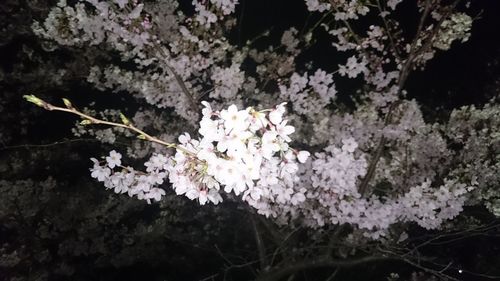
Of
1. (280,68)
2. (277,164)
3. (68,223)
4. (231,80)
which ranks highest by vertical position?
(280,68)

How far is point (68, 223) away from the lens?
1038 cm

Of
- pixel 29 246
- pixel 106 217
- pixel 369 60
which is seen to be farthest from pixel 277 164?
pixel 29 246

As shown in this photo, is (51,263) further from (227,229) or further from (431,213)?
(431,213)

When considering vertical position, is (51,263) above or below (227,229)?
below

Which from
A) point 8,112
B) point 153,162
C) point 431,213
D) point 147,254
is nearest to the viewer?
point 153,162

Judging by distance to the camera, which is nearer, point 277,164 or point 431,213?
point 277,164

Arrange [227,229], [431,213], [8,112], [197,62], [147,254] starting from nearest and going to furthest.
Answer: [431,213], [197,62], [8,112], [147,254], [227,229]

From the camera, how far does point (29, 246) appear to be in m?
10.4

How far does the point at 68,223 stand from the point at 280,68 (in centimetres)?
624

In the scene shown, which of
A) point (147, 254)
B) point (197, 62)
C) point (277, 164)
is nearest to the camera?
point (277, 164)

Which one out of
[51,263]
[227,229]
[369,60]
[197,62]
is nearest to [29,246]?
[51,263]

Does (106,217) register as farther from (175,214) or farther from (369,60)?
(369,60)

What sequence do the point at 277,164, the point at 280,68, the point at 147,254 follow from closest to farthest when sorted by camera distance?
the point at 277,164 < the point at 280,68 < the point at 147,254

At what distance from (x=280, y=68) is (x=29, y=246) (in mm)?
7310
